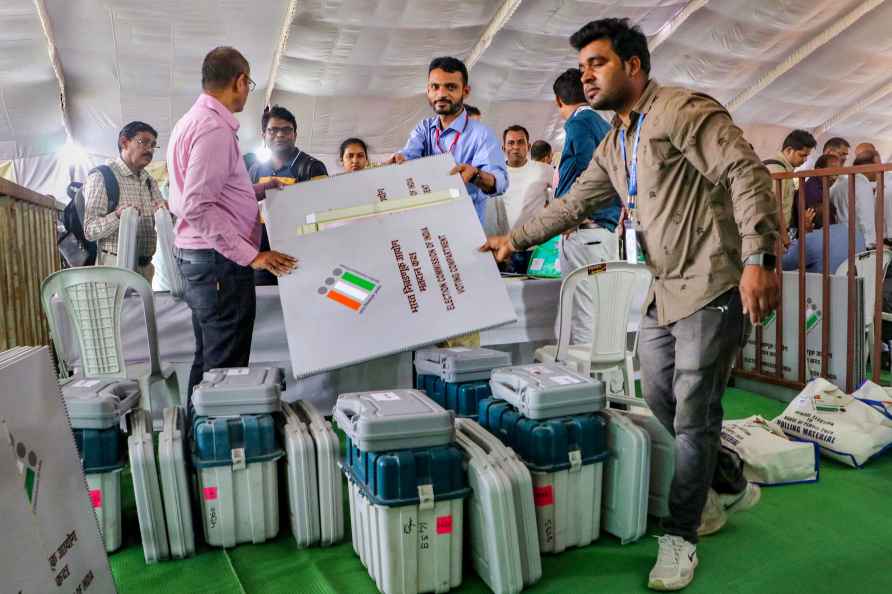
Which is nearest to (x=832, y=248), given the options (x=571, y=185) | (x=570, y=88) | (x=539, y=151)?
(x=571, y=185)

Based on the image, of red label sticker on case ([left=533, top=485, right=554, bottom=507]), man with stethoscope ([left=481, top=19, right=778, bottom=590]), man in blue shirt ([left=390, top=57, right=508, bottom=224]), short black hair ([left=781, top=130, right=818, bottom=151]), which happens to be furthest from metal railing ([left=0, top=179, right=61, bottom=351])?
short black hair ([left=781, top=130, right=818, bottom=151])

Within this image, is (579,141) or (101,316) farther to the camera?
(579,141)

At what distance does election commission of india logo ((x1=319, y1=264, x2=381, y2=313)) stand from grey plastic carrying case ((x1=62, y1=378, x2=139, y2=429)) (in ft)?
2.49

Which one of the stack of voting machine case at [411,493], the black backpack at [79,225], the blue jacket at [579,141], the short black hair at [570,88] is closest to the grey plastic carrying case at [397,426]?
the stack of voting machine case at [411,493]

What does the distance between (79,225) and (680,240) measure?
3700 mm

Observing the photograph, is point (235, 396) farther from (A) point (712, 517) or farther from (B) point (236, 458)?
(A) point (712, 517)

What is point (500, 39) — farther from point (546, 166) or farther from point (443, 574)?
point (443, 574)

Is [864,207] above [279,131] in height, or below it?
below

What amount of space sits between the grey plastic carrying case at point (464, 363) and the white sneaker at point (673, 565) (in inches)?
34.9

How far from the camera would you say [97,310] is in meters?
2.69

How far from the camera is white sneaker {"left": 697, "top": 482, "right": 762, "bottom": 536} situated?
213cm

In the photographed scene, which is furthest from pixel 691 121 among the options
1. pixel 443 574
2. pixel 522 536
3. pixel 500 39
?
pixel 500 39

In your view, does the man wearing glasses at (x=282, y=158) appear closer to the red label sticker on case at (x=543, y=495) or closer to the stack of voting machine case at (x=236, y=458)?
→ the stack of voting machine case at (x=236, y=458)

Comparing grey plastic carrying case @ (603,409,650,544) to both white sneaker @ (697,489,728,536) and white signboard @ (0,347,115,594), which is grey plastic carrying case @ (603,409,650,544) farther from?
white signboard @ (0,347,115,594)
